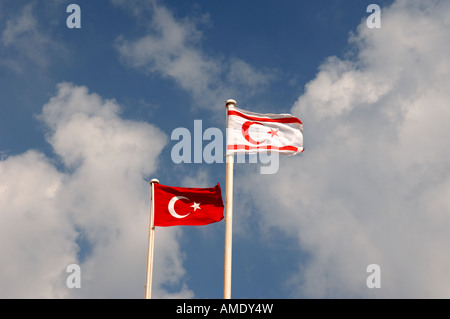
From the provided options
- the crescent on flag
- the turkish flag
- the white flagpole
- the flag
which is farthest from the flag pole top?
the crescent on flag

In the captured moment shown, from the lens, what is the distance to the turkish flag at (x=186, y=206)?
2477cm

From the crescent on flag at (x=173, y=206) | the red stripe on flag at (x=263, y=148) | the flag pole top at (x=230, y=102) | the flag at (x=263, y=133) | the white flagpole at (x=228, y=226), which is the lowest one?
the white flagpole at (x=228, y=226)

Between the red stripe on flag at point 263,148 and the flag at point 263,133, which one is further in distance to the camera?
the flag at point 263,133

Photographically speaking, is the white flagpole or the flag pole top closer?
the white flagpole

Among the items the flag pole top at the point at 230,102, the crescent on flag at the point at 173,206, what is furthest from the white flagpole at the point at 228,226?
the crescent on flag at the point at 173,206

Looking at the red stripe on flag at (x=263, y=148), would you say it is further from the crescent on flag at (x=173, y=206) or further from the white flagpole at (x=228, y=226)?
the crescent on flag at (x=173, y=206)

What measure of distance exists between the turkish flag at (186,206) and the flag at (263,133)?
124 inches

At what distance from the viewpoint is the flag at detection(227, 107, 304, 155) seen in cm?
2252

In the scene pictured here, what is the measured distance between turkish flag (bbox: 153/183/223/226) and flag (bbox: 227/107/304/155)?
3.15m

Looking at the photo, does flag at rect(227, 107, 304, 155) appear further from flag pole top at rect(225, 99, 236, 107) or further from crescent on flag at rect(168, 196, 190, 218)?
crescent on flag at rect(168, 196, 190, 218)
